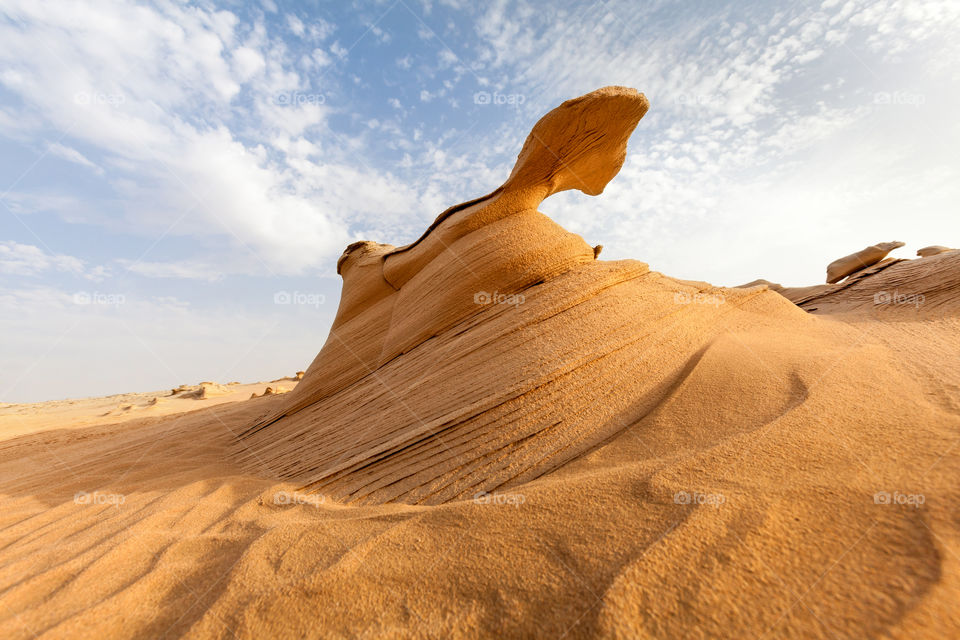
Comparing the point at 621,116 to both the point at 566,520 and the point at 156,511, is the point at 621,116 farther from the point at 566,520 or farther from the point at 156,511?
the point at 156,511

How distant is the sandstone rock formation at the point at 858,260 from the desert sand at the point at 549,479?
348cm

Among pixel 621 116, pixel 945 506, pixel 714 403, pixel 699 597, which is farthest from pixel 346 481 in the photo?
pixel 621 116

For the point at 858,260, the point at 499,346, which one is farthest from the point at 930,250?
the point at 499,346

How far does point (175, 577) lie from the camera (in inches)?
78.0

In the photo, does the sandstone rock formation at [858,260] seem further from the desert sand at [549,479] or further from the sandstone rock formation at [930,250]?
the desert sand at [549,479]

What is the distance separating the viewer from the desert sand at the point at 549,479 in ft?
4.66

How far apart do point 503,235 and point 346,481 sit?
3.63 m

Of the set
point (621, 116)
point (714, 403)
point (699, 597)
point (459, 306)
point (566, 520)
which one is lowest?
point (699, 597)

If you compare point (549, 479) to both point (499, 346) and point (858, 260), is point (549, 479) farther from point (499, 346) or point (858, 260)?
point (858, 260)

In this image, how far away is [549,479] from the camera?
2.46m

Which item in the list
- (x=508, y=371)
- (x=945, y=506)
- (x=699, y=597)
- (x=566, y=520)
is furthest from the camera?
A: (x=508, y=371)

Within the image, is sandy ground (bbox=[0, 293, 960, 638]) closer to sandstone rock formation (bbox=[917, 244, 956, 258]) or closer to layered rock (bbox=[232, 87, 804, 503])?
layered rock (bbox=[232, 87, 804, 503])

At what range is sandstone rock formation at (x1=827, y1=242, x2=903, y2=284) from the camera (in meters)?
8.46

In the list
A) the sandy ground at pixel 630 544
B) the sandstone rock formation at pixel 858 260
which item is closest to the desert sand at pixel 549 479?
the sandy ground at pixel 630 544
